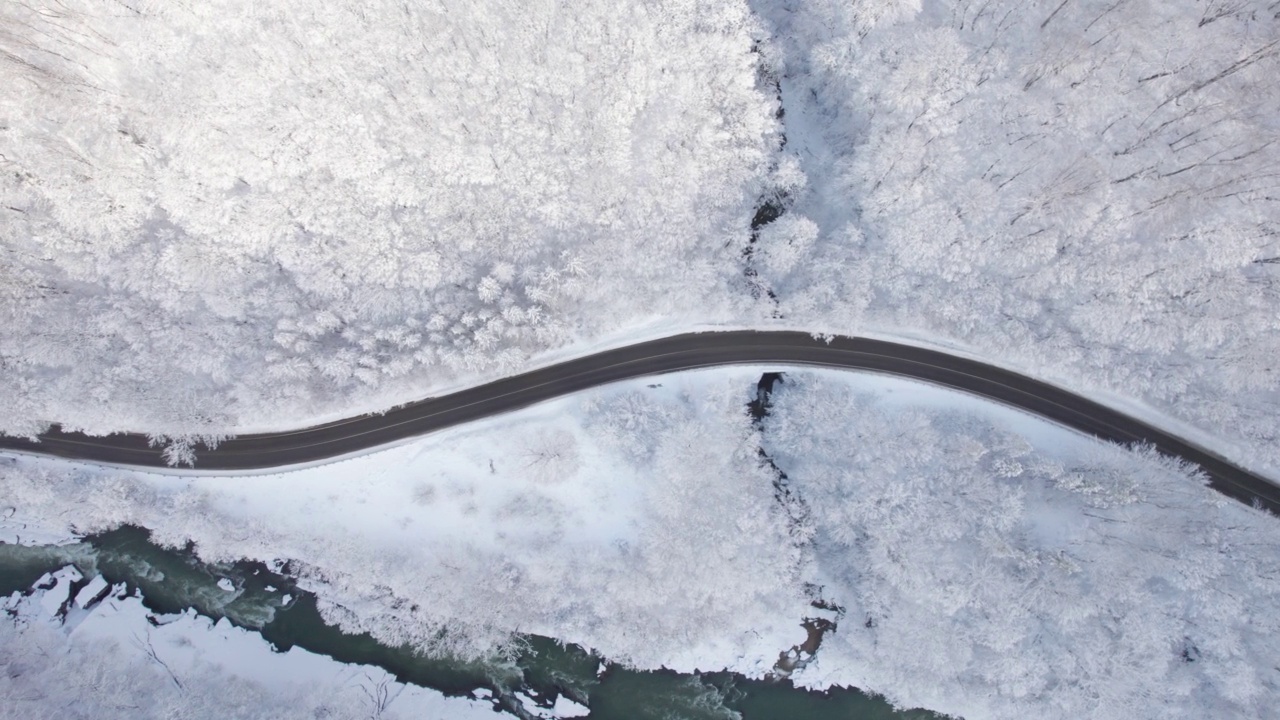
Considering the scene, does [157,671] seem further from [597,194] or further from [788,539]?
[597,194]

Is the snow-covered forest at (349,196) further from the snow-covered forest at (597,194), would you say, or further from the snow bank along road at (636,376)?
the snow bank along road at (636,376)

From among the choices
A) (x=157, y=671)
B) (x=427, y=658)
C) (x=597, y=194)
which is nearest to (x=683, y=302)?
(x=597, y=194)

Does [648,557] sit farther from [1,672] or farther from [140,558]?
[1,672]

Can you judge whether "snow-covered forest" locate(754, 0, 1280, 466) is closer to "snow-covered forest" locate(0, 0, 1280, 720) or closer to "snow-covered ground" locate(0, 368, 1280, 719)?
"snow-covered forest" locate(0, 0, 1280, 720)

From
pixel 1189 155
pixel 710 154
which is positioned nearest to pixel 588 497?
pixel 710 154

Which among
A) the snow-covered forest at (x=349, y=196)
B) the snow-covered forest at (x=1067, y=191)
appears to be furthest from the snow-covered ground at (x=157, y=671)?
the snow-covered forest at (x=1067, y=191)

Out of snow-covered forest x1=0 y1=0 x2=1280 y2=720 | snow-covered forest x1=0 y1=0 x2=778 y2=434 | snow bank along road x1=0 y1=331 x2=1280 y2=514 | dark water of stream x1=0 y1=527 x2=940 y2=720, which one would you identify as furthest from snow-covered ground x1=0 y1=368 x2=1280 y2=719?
snow-covered forest x1=0 y1=0 x2=778 y2=434
